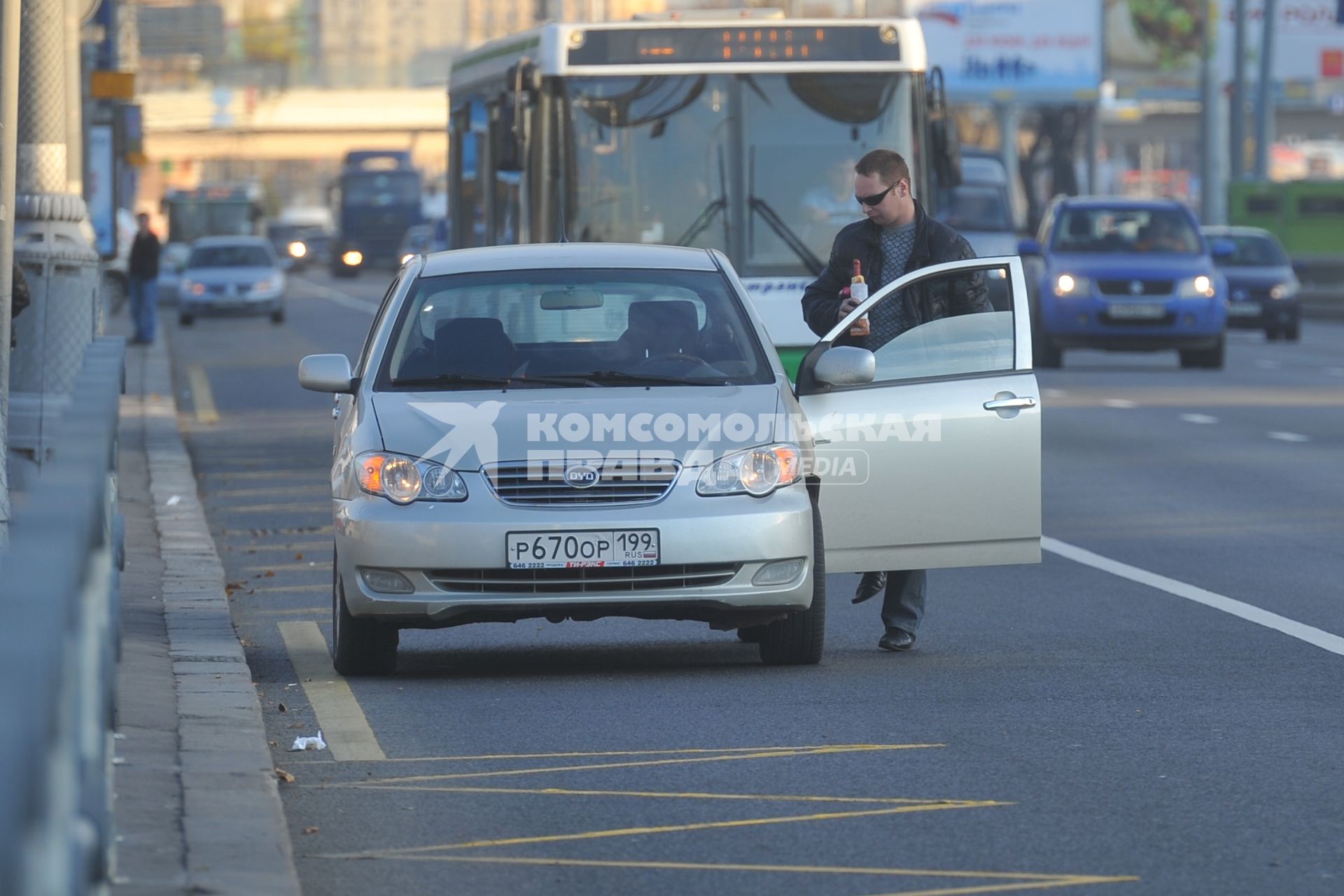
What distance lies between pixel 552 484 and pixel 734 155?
860 centimetres

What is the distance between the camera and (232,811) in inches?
241

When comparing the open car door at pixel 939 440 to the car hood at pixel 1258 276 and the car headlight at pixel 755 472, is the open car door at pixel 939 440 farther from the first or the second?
the car hood at pixel 1258 276

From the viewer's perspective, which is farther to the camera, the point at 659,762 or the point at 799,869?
the point at 659,762

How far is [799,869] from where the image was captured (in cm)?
571

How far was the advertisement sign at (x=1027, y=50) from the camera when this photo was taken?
83438 mm

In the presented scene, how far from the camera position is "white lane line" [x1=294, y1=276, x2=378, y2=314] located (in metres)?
53.8

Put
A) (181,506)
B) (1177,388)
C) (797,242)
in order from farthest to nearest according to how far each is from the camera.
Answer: (1177,388) < (797,242) < (181,506)

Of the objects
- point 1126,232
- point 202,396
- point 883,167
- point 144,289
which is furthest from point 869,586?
point 144,289

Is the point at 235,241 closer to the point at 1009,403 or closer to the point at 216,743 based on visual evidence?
the point at 1009,403

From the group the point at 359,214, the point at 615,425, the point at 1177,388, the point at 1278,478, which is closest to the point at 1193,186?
the point at 359,214

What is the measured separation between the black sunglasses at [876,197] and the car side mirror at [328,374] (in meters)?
1.93

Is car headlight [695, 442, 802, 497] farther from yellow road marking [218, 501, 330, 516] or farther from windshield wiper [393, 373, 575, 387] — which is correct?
yellow road marking [218, 501, 330, 516]

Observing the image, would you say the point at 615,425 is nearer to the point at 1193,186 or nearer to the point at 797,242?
the point at 797,242

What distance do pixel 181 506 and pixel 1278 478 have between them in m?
6.90
